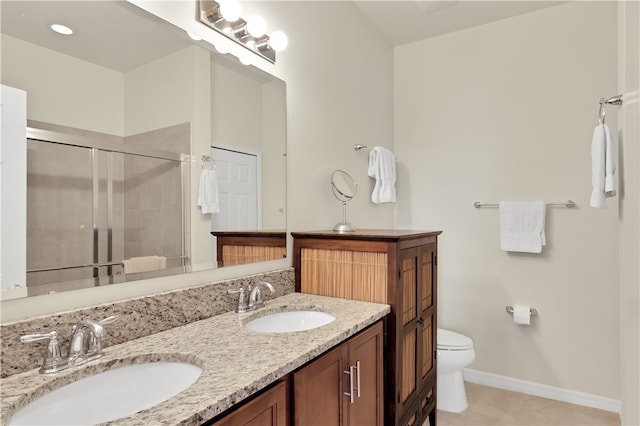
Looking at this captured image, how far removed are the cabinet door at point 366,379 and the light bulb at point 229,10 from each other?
4.47 ft

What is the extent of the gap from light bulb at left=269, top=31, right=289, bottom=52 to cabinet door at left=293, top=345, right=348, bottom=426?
1.38 metres

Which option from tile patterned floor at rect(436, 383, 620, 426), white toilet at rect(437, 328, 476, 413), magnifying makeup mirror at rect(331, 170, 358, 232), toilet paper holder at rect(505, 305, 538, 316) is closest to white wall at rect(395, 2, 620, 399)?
toilet paper holder at rect(505, 305, 538, 316)

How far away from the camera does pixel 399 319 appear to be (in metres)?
1.64

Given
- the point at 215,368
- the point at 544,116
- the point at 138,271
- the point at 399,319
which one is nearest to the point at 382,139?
the point at 544,116

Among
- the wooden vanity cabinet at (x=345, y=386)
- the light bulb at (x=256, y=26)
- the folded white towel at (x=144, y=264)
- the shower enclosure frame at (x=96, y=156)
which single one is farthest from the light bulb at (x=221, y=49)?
the wooden vanity cabinet at (x=345, y=386)

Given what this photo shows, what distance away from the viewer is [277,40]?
1.77m

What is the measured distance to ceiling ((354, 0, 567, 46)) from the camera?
251 cm

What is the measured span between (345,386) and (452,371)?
1.38 m

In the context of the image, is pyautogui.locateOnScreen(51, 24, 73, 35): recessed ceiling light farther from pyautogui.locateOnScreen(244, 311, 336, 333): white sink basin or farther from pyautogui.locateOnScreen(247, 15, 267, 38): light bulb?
pyautogui.locateOnScreen(244, 311, 336, 333): white sink basin

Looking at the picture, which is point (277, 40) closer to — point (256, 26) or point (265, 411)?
point (256, 26)

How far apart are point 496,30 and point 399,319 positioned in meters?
2.32

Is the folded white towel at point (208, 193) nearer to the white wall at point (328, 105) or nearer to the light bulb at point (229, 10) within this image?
the white wall at point (328, 105)

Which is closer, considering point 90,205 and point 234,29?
point 90,205

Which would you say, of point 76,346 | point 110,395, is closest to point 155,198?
point 76,346
